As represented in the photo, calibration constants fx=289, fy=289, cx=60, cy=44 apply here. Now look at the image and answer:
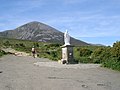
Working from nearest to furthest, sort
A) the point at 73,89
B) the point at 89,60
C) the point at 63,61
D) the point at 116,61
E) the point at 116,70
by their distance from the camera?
the point at 73,89, the point at 116,70, the point at 116,61, the point at 63,61, the point at 89,60

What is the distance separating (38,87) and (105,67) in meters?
11.0

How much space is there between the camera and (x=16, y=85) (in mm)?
11781

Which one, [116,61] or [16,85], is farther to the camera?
[116,61]

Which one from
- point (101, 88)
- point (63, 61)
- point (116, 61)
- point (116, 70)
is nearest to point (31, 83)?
point (101, 88)

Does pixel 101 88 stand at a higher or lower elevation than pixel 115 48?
lower

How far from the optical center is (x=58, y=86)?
38.4ft

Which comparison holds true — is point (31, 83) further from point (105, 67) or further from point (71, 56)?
point (71, 56)

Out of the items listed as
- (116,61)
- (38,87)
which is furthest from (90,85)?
(116,61)

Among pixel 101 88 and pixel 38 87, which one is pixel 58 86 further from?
pixel 101 88

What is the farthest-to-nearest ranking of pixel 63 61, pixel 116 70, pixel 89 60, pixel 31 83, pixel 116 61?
pixel 89 60
pixel 63 61
pixel 116 61
pixel 116 70
pixel 31 83

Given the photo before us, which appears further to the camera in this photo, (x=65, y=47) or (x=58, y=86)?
(x=65, y=47)

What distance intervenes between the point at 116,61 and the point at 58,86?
398 inches

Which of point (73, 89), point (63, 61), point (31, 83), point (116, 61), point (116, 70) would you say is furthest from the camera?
point (63, 61)

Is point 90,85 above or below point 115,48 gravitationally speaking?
below
